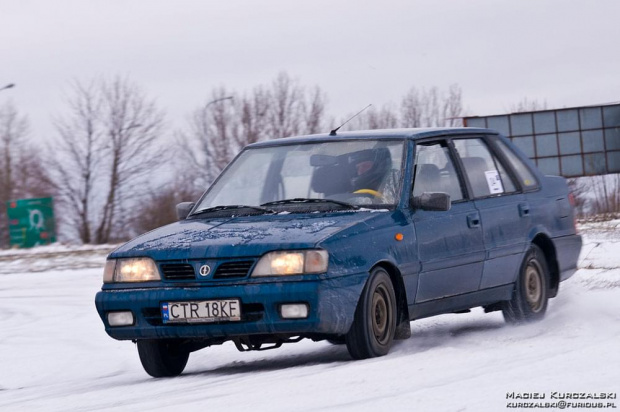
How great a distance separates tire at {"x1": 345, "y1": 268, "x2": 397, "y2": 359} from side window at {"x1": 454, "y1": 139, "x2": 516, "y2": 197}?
1.66 metres

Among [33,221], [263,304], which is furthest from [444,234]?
[33,221]

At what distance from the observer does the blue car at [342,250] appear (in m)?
6.94

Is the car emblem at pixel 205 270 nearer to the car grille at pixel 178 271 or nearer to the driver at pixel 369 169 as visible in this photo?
the car grille at pixel 178 271

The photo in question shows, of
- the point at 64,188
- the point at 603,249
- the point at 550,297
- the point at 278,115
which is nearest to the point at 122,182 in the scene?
the point at 64,188

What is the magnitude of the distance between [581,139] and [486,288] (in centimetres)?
4578

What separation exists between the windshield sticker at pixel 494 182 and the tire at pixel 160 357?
2.73 metres

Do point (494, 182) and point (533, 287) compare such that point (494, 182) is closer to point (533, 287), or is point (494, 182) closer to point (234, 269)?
point (533, 287)

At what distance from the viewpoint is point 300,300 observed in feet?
22.4

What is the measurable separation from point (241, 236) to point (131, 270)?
0.72 metres

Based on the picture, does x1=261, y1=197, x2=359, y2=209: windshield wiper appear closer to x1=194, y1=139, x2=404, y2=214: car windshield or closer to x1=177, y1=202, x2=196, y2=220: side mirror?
x1=194, y1=139, x2=404, y2=214: car windshield

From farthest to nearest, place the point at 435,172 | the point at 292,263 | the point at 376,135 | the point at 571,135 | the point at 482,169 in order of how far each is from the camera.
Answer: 1. the point at 571,135
2. the point at 482,169
3. the point at 435,172
4. the point at 376,135
5. the point at 292,263

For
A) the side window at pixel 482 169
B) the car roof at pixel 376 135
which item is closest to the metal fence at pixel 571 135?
the side window at pixel 482 169

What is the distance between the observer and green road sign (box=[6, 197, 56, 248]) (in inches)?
1875

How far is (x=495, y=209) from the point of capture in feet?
29.3
